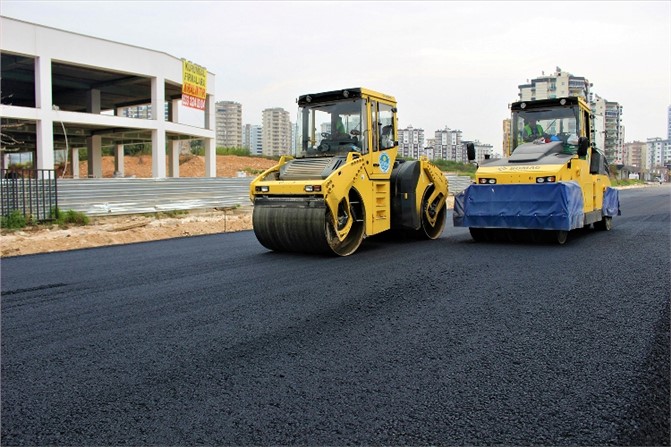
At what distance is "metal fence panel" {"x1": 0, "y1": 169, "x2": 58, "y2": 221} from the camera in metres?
12.0

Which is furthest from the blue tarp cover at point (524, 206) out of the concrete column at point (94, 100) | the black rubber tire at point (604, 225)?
the concrete column at point (94, 100)

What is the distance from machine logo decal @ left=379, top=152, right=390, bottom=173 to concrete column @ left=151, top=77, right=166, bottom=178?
744 inches

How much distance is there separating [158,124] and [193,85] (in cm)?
350

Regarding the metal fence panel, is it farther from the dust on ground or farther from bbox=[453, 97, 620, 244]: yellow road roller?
bbox=[453, 97, 620, 244]: yellow road roller

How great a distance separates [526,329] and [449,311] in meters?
0.71

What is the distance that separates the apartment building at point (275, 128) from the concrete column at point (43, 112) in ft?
232

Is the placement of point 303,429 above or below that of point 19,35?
below

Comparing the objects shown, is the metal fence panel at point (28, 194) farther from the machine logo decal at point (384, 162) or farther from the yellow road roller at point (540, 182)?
the yellow road roller at point (540, 182)

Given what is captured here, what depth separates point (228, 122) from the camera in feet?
314

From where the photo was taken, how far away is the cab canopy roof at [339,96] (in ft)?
26.2

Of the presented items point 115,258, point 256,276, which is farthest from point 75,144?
point 256,276

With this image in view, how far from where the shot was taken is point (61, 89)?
29.6m

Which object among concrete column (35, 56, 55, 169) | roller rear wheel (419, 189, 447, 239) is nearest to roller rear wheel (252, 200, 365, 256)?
roller rear wheel (419, 189, 447, 239)

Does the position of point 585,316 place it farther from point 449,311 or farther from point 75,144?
point 75,144
